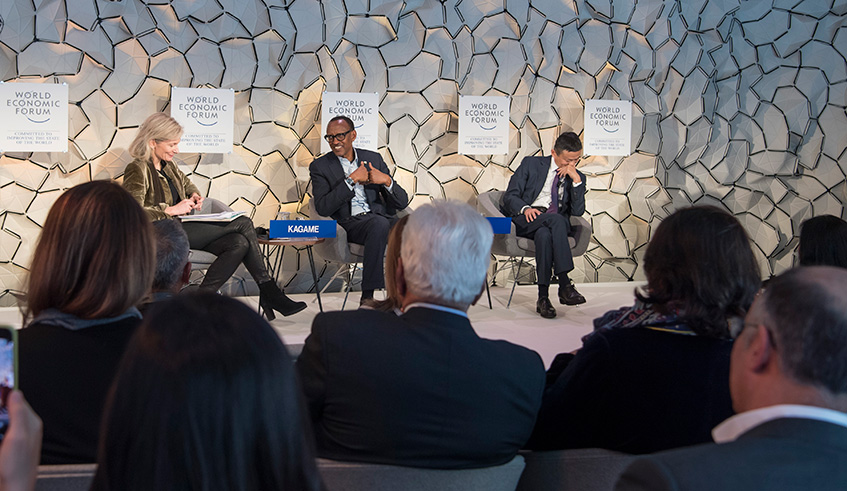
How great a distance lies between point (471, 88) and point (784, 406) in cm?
523

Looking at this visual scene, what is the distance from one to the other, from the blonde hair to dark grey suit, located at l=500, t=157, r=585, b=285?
251 cm

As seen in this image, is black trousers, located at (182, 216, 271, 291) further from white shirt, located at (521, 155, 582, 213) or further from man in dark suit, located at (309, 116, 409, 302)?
white shirt, located at (521, 155, 582, 213)

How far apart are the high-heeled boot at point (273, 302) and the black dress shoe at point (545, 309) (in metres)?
1.65

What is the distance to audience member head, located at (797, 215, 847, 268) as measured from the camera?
262 cm

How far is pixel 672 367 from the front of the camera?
1.44m

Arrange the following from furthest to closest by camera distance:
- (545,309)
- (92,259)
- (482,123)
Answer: (482,123) → (545,309) → (92,259)

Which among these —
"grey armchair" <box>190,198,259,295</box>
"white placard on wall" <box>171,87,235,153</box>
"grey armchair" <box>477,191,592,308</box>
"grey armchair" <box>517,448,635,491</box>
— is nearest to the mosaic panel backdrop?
"white placard on wall" <box>171,87,235,153</box>

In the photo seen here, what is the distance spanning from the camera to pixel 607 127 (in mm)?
5984

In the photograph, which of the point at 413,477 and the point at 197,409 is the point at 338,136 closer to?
the point at 413,477

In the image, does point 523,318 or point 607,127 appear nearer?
point 523,318

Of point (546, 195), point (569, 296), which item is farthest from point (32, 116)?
point (569, 296)

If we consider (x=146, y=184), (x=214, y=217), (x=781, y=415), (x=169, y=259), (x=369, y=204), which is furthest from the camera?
(x=369, y=204)

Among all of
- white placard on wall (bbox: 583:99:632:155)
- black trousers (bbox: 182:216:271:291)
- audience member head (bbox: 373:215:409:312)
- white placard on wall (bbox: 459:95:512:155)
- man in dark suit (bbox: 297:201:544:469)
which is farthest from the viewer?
white placard on wall (bbox: 583:99:632:155)

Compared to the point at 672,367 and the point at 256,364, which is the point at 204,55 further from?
the point at 256,364
